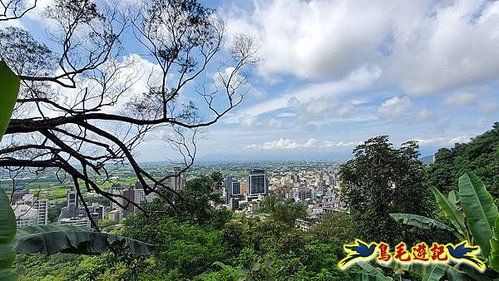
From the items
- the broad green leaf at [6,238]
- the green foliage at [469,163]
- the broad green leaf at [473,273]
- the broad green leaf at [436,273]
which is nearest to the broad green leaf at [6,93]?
the broad green leaf at [6,238]

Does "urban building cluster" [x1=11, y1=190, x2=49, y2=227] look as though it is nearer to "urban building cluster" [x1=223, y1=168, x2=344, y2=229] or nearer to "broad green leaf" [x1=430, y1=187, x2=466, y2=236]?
Answer: "broad green leaf" [x1=430, y1=187, x2=466, y2=236]

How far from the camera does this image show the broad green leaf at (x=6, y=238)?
0.77m

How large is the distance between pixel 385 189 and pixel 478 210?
422cm

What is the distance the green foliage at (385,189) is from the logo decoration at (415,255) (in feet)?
13.4

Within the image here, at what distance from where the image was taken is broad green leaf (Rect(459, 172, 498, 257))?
2426 millimetres

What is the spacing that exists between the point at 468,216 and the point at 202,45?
3.40 meters

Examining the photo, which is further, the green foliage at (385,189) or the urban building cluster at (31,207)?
the green foliage at (385,189)

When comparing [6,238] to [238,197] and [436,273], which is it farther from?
[238,197]

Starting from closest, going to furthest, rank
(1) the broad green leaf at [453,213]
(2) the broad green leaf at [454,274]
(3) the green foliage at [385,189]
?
1. (2) the broad green leaf at [454,274]
2. (1) the broad green leaf at [453,213]
3. (3) the green foliage at [385,189]

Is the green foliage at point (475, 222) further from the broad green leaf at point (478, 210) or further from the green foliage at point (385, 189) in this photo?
the green foliage at point (385, 189)

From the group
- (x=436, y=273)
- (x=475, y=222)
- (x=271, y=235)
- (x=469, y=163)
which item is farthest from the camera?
(x=469, y=163)

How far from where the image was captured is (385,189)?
661 cm

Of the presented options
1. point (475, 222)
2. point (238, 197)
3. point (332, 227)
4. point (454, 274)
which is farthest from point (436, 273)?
point (238, 197)

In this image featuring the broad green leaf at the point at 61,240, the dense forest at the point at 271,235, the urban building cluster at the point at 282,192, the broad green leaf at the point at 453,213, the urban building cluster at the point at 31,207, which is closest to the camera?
the broad green leaf at the point at 61,240
